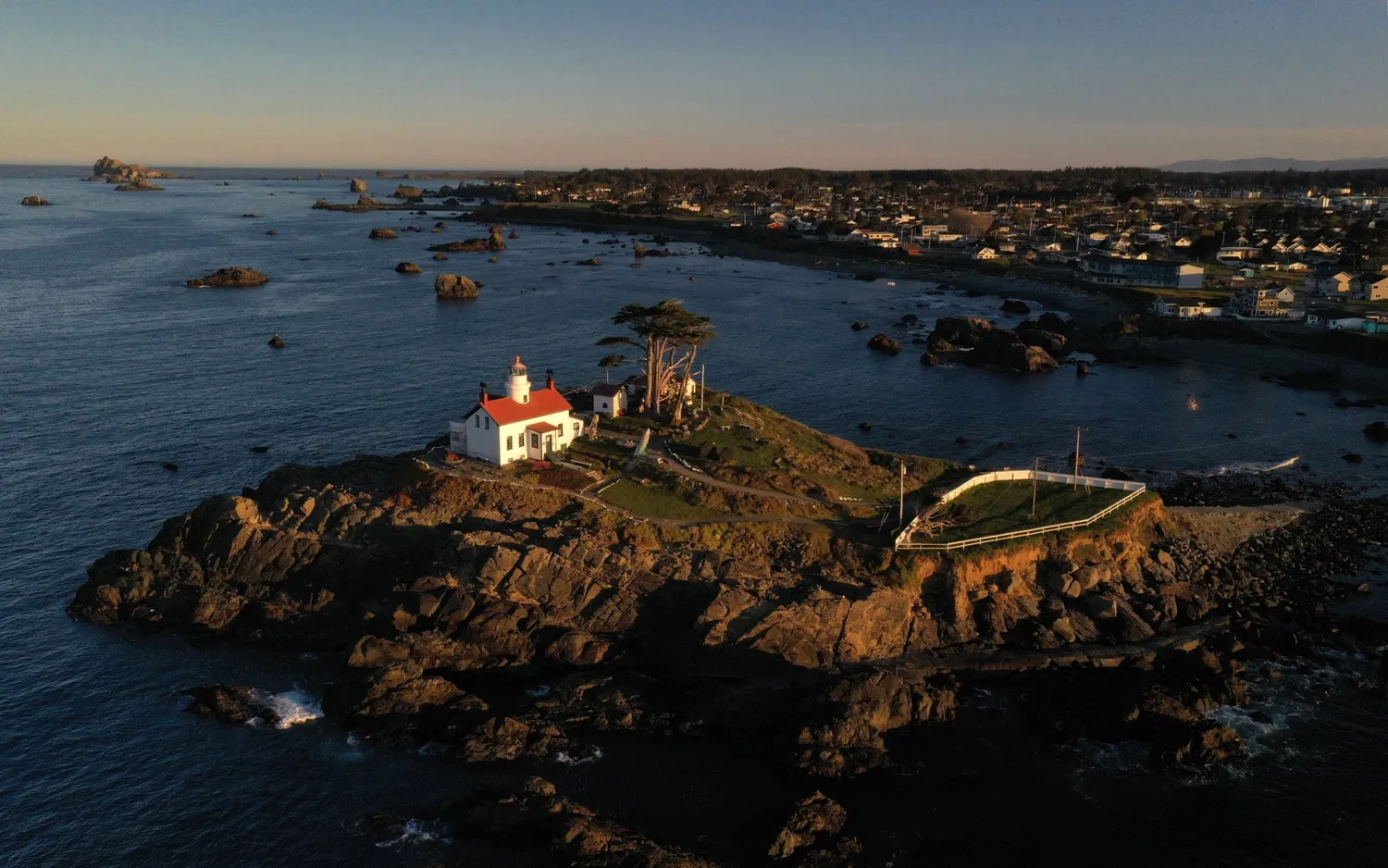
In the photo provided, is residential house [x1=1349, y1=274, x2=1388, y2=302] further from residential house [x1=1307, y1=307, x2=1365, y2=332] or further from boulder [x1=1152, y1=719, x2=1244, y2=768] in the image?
boulder [x1=1152, y1=719, x2=1244, y2=768]

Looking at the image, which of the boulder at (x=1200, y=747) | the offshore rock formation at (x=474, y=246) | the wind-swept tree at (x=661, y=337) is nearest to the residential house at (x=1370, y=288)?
the wind-swept tree at (x=661, y=337)

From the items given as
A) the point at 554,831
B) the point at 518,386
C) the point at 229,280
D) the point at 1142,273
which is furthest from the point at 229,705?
the point at 1142,273

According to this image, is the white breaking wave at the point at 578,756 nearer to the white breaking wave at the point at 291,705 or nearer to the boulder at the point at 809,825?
the boulder at the point at 809,825

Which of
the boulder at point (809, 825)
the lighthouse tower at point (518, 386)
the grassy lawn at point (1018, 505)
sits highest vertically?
the lighthouse tower at point (518, 386)

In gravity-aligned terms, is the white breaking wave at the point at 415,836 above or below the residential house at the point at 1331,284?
below

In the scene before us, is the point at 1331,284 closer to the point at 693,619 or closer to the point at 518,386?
the point at 518,386

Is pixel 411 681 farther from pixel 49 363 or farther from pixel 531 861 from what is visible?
pixel 49 363

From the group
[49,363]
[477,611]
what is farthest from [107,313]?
[477,611]
